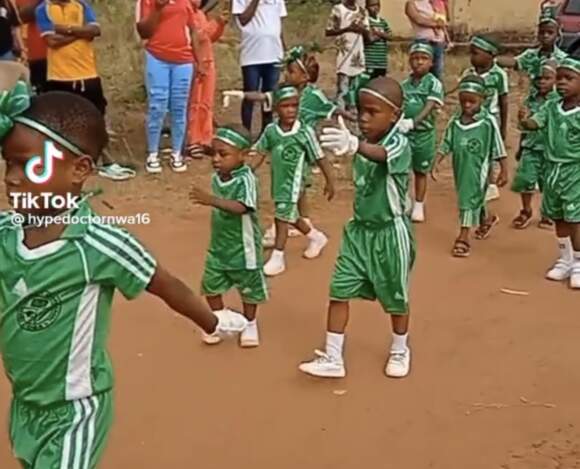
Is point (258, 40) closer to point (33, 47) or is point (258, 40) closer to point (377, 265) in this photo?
point (33, 47)

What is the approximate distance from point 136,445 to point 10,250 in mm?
1762

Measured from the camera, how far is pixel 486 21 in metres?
16.3

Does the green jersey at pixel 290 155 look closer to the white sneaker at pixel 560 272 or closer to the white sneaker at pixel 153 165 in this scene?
the white sneaker at pixel 560 272

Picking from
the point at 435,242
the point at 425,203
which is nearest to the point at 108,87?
the point at 425,203

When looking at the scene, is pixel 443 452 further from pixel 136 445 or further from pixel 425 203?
pixel 425 203

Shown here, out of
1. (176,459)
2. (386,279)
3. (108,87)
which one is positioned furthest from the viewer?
(108,87)

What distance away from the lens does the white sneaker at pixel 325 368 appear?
5.38m

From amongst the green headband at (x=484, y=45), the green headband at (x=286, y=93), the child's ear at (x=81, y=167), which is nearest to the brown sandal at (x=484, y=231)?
the green headband at (x=484, y=45)

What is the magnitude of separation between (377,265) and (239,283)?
31.3 inches

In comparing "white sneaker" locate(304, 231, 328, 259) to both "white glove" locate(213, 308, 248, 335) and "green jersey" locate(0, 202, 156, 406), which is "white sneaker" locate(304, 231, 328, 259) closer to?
"white glove" locate(213, 308, 248, 335)

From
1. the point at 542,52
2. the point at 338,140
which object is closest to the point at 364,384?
the point at 338,140

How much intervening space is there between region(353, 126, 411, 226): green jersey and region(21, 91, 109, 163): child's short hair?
83.6 inches

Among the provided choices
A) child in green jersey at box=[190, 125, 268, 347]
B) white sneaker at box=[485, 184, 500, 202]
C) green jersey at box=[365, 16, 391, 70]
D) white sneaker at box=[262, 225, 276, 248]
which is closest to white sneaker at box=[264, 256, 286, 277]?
white sneaker at box=[262, 225, 276, 248]

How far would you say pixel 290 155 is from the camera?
6879 millimetres
